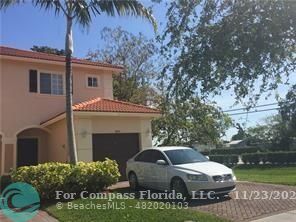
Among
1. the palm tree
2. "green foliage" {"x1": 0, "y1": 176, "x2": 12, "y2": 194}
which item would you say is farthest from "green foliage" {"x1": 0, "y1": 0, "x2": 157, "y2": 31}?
"green foliage" {"x1": 0, "y1": 176, "x2": 12, "y2": 194}

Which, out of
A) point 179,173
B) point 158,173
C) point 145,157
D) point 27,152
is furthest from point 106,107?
point 179,173

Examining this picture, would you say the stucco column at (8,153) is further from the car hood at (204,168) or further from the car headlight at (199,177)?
the car headlight at (199,177)

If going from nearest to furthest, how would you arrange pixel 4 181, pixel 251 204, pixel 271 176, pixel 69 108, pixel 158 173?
pixel 251 204 → pixel 158 173 → pixel 69 108 → pixel 4 181 → pixel 271 176

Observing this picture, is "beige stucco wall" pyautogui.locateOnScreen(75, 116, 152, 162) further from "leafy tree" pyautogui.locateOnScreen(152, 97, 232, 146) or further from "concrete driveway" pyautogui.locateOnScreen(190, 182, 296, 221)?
"concrete driveway" pyautogui.locateOnScreen(190, 182, 296, 221)

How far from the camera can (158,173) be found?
14.1 m

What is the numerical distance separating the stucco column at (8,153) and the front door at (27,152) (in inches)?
33.8

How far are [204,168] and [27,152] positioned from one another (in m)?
11.1

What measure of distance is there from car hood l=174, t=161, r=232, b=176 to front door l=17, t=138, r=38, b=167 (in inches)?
400

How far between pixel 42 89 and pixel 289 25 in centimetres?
1601

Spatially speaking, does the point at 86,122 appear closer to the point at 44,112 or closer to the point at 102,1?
the point at 44,112

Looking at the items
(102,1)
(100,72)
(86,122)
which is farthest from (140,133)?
(102,1)

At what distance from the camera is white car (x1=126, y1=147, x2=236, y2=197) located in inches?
496

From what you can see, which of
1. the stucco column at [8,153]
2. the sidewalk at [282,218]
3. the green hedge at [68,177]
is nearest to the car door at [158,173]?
the green hedge at [68,177]

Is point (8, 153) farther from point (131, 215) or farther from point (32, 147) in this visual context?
point (131, 215)
